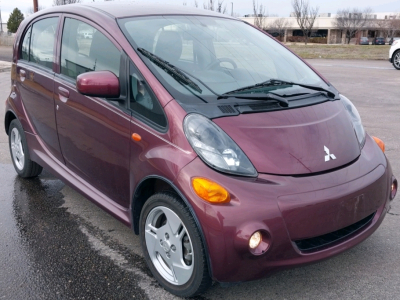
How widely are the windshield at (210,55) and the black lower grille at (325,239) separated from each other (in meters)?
1.02

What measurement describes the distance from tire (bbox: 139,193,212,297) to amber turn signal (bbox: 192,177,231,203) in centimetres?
16

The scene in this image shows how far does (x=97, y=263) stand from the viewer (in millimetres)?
3320

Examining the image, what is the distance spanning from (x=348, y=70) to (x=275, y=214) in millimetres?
14658

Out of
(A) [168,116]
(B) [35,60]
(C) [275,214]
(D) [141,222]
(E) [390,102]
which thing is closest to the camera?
(C) [275,214]

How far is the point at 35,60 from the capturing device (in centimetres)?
448

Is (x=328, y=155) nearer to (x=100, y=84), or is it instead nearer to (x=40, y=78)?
(x=100, y=84)

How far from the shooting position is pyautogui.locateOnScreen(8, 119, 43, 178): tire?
4730 mm

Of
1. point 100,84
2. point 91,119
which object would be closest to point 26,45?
point 91,119

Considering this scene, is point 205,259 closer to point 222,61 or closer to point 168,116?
point 168,116

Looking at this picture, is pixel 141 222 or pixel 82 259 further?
pixel 82 259

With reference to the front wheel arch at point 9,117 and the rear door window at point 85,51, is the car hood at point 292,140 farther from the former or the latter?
the front wheel arch at point 9,117

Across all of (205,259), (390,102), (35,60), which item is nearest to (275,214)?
(205,259)

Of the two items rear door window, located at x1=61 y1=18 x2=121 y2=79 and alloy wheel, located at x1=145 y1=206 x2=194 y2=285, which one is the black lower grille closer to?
alloy wheel, located at x1=145 y1=206 x2=194 y2=285

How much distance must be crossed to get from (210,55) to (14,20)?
2355 inches
